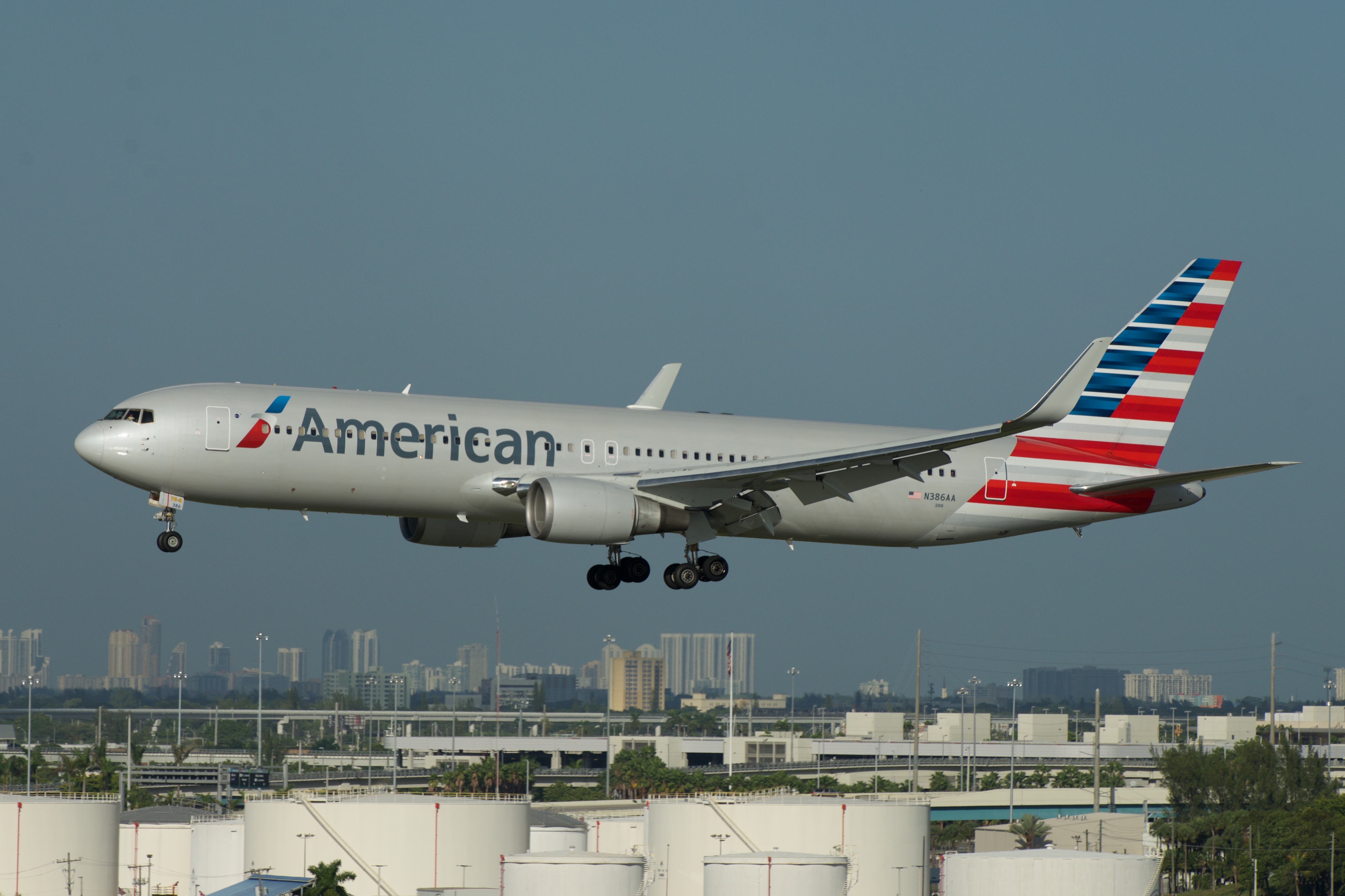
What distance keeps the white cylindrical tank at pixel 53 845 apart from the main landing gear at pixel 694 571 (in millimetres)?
31231

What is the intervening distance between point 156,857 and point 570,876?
35761mm

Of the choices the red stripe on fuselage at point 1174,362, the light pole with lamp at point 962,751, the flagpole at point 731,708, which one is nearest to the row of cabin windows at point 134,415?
the red stripe on fuselage at point 1174,362

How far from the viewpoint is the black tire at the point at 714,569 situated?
49.8 m

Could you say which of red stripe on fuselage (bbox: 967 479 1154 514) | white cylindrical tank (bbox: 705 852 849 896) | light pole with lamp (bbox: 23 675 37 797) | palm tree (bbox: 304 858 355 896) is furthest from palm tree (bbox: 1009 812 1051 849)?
light pole with lamp (bbox: 23 675 37 797)

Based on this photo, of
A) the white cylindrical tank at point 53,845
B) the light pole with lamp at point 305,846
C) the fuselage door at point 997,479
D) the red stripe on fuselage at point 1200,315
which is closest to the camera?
the fuselage door at point 997,479

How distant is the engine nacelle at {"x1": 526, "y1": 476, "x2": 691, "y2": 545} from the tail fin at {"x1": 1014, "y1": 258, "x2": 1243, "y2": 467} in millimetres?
14384

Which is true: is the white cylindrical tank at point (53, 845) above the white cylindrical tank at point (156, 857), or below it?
above

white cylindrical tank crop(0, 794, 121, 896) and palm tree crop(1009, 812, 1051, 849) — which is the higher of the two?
white cylindrical tank crop(0, 794, 121, 896)

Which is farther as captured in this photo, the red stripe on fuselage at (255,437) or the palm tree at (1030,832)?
the palm tree at (1030,832)

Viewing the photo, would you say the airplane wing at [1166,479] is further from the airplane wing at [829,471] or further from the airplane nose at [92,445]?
the airplane nose at [92,445]

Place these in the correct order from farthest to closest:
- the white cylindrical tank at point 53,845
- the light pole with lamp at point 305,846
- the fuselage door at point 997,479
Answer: the white cylindrical tank at point 53,845 < the light pole with lamp at point 305,846 < the fuselage door at point 997,479

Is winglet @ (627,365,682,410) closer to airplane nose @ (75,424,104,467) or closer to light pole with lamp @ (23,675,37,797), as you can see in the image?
airplane nose @ (75,424,104,467)

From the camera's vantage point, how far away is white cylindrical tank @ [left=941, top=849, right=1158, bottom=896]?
49.2m

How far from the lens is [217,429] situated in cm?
4312
